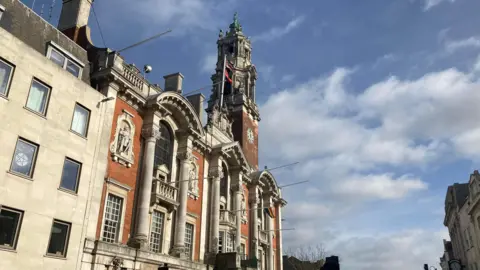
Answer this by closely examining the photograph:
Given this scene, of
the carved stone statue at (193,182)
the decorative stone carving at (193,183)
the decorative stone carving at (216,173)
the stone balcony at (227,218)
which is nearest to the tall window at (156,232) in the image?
the decorative stone carving at (193,183)

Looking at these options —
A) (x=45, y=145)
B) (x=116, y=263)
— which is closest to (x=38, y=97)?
(x=45, y=145)

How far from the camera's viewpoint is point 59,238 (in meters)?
17.8

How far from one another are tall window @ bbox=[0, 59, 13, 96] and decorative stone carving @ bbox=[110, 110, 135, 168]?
20.9ft

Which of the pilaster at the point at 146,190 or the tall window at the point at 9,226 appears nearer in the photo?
Result: the tall window at the point at 9,226

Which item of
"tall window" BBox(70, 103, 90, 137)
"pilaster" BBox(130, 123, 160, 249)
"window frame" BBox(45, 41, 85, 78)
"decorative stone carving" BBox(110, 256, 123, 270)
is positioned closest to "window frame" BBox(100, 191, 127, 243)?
"pilaster" BBox(130, 123, 160, 249)

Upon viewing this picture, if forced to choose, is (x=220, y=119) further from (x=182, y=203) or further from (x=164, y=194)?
(x=164, y=194)

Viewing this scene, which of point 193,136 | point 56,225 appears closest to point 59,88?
point 56,225

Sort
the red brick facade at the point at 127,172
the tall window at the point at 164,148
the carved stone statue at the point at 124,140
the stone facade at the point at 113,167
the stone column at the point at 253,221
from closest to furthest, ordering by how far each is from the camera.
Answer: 1. the stone facade at the point at 113,167
2. the red brick facade at the point at 127,172
3. the carved stone statue at the point at 124,140
4. the tall window at the point at 164,148
5. the stone column at the point at 253,221

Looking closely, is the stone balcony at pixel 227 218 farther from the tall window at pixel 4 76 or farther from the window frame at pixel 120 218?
the tall window at pixel 4 76

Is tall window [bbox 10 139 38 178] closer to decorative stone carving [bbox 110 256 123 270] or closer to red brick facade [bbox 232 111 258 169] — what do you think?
decorative stone carving [bbox 110 256 123 270]

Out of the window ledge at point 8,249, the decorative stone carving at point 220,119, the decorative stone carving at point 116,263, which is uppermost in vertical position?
the decorative stone carving at point 220,119

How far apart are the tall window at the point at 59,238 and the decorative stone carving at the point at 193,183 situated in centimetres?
1037

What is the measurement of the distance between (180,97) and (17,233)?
1302 cm

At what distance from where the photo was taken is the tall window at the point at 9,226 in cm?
1555
